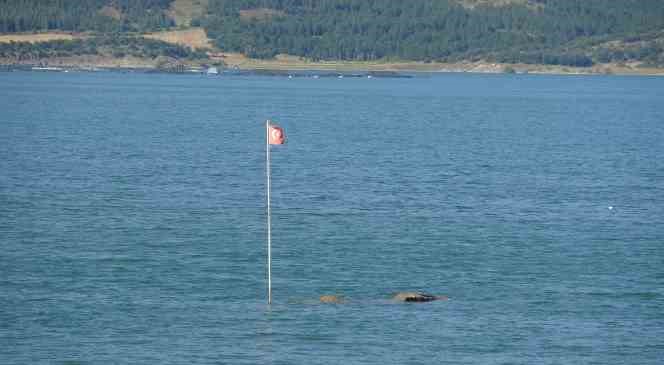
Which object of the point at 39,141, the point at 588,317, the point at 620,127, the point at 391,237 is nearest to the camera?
the point at 588,317

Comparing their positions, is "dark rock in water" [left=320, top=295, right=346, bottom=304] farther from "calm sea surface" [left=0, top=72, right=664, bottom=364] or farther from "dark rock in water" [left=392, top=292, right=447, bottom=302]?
"dark rock in water" [left=392, top=292, right=447, bottom=302]

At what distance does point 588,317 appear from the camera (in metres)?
49.3

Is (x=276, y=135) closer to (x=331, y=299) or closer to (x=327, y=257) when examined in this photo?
(x=331, y=299)

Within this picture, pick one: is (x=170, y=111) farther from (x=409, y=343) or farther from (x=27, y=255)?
(x=409, y=343)

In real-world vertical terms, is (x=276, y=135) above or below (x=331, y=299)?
above

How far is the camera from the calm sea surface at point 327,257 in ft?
148

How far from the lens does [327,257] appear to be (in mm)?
60062

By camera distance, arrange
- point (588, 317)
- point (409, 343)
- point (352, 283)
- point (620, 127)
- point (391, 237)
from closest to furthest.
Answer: point (409, 343) < point (588, 317) < point (352, 283) < point (391, 237) < point (620, 127)

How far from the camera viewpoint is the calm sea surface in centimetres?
4509

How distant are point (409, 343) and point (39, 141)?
277 feet

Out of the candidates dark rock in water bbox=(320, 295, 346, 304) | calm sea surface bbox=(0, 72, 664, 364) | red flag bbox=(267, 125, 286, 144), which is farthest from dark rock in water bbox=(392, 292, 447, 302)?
red flag bbox=(267, 125, 286, 144)

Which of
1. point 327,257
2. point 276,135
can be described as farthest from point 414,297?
point 327,257

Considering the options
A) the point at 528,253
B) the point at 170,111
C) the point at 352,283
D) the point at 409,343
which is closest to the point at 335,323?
the point at 409,343

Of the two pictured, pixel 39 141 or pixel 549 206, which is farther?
pixel 39 141
